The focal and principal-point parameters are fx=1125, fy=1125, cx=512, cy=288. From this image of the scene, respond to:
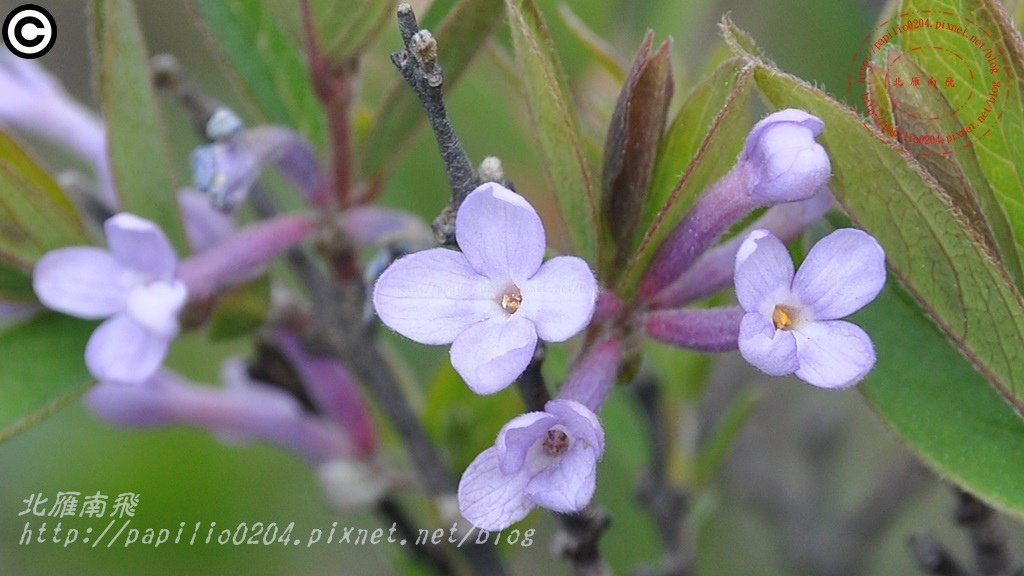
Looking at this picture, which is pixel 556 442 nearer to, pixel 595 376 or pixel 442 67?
pixel 595 376

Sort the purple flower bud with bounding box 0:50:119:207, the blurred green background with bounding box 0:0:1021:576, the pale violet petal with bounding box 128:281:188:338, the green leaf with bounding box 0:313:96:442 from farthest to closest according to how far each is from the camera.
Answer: the blurred green background with bounding box 0:0:1021:576, the purple flower bud with bounding box 0:50:119:207, the green leaf with bounding box 0:313:96:442, the pale violet petal with bounding box 128:281:188:338

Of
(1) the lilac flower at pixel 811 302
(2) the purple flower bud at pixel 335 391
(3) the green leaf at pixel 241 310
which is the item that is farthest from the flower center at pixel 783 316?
(2) the purple flower bud at pixel 335 391

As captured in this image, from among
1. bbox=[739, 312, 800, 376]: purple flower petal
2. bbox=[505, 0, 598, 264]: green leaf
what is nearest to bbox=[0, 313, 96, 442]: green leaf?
bbox=[505, 0, 598, 264]: green leaf

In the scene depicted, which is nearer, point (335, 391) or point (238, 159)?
point (238, 159)

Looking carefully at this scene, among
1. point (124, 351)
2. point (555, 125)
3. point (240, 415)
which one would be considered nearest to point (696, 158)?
point (555, 125)

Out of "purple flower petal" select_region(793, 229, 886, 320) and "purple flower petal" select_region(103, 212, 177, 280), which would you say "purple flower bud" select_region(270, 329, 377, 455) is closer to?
"purple flower petal" select_region(103, 212, 177, 280)

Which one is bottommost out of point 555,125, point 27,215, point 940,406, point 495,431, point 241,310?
→ point 495,431
